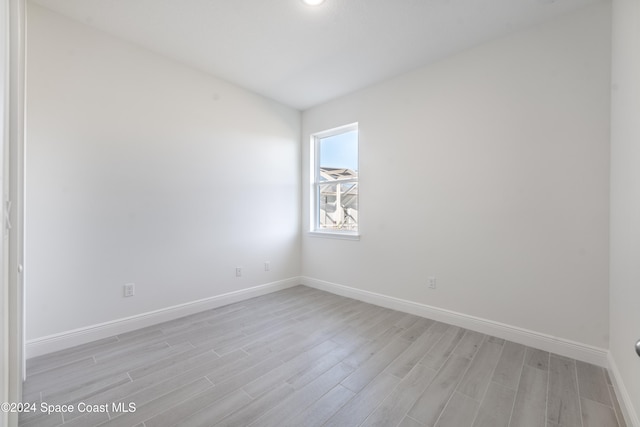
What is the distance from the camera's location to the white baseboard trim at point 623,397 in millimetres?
1389

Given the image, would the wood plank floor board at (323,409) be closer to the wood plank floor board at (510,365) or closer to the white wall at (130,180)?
the wood plank floor board at (510,365)

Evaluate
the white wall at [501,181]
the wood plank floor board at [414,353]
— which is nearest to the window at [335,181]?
the white wall at [501,181]

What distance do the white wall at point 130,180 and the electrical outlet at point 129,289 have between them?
37 mm

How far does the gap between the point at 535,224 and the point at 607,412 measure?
128cm

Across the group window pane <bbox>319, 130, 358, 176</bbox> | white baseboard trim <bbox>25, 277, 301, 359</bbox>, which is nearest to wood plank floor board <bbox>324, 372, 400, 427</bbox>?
white baseboard trim <bbox>25, 277, 301, 359</bbox>

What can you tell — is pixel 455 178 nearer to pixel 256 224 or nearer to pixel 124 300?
pixel 256 224

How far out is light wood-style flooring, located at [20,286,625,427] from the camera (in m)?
1.50

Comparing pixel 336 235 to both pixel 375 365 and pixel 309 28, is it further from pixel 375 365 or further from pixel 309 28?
pixel 309 28

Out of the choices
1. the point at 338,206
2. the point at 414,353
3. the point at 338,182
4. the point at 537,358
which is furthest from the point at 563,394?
the point at 338,182

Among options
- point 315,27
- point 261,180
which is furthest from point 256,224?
A: point 315,27

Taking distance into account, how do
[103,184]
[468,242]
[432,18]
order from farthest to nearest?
[468,242] < [103,184] < [432,18]

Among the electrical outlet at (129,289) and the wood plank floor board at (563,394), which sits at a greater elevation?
the electrical outlet at (129,289)

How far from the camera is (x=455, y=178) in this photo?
2.70 metres

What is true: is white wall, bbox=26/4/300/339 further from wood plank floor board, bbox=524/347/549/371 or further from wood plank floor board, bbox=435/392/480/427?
wood plank floor board, bbox=524/347/549/371
